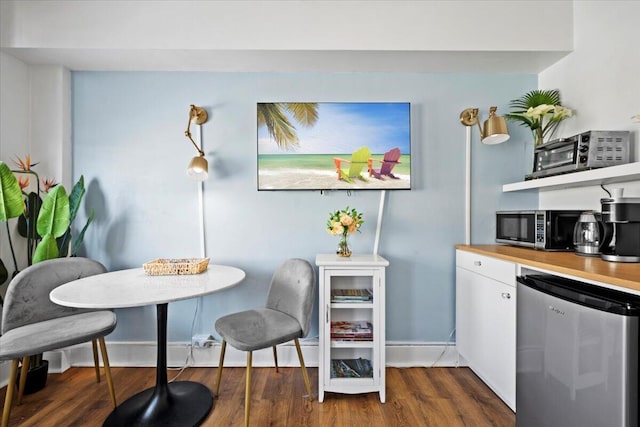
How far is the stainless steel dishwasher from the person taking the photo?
0.98 m

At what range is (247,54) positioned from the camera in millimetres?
2076

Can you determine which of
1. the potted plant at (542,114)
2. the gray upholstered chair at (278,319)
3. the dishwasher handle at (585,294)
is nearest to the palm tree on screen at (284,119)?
the gray upholstered chair at (278,319)

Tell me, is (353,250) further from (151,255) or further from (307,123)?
(151,255)

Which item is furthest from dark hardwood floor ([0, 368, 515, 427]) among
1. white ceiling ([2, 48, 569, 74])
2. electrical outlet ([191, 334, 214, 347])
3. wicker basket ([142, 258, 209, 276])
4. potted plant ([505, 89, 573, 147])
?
white ceiling ([2, 48, 569, 74])

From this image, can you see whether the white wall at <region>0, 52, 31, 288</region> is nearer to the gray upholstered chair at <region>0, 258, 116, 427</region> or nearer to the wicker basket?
the gray upholstered chair at <region>0, 258, 116, 427</region>

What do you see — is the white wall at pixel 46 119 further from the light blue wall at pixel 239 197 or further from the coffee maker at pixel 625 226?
the coffee maker at pixel 625 226

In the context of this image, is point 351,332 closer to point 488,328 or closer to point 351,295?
point 351,295

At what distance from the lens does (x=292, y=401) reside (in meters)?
1.88

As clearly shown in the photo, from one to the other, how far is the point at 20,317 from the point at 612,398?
2758 millimetres

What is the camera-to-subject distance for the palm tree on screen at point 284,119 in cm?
228

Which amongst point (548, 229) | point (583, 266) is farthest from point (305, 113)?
point (583, 266)

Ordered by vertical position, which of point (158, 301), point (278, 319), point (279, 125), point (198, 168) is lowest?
point (278, 319)

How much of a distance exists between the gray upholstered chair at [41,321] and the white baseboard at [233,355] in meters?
0.38

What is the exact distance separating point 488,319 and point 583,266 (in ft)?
2.28
